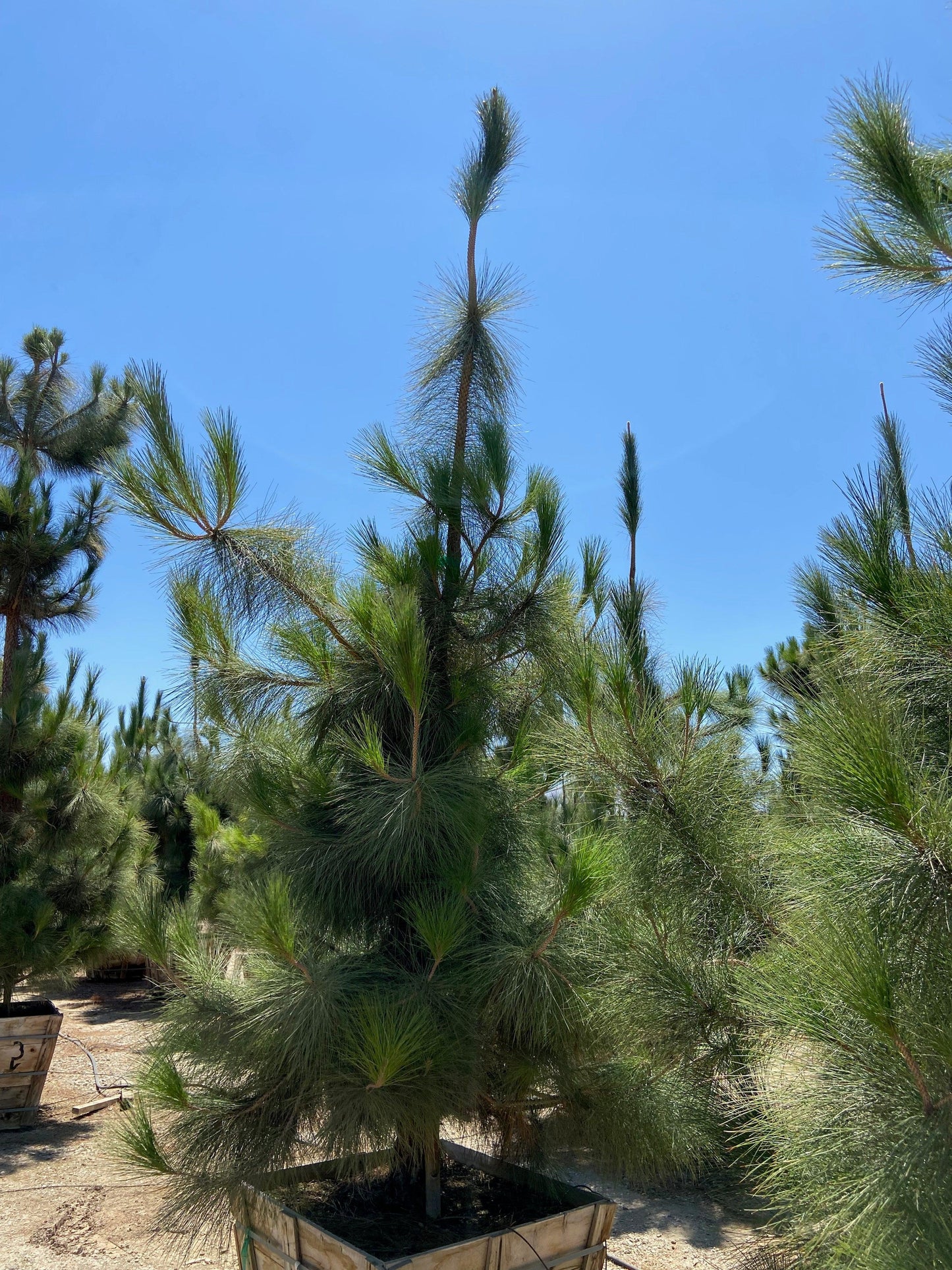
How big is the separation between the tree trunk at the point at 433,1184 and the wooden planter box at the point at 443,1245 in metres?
0.20

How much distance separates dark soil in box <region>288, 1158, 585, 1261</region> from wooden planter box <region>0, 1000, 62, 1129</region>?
12.2 feet

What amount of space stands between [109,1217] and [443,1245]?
2700 millimetres

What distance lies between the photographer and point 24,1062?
609 cm

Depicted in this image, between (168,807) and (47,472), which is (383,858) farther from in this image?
(168,807)

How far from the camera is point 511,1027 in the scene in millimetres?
2879

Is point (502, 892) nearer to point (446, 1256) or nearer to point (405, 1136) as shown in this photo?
point (405, 1136)

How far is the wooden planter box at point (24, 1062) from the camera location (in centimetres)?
602

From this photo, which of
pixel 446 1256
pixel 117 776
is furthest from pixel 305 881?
pixel 117 776

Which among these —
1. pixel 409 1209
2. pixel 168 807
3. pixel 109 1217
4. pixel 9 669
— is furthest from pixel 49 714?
pixel 168 807

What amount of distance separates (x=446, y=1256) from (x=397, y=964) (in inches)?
31.0

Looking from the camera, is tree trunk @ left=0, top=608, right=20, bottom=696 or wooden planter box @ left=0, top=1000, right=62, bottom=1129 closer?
wooden planter box @ left=0, top=1000, right=62, bottom=1129

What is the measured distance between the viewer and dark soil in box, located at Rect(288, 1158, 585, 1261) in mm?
2859

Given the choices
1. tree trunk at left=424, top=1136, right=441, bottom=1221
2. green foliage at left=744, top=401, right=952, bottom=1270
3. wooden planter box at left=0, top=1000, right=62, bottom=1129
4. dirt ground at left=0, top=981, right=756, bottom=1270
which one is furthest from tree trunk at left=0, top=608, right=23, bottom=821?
green foliage at left=744, top=401, right=952, bottom=1270

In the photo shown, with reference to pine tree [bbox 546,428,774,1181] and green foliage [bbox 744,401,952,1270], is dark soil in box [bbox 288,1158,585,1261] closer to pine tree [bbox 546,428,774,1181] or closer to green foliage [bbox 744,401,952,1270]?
pine tree [bbox 546,428,774,1181]
